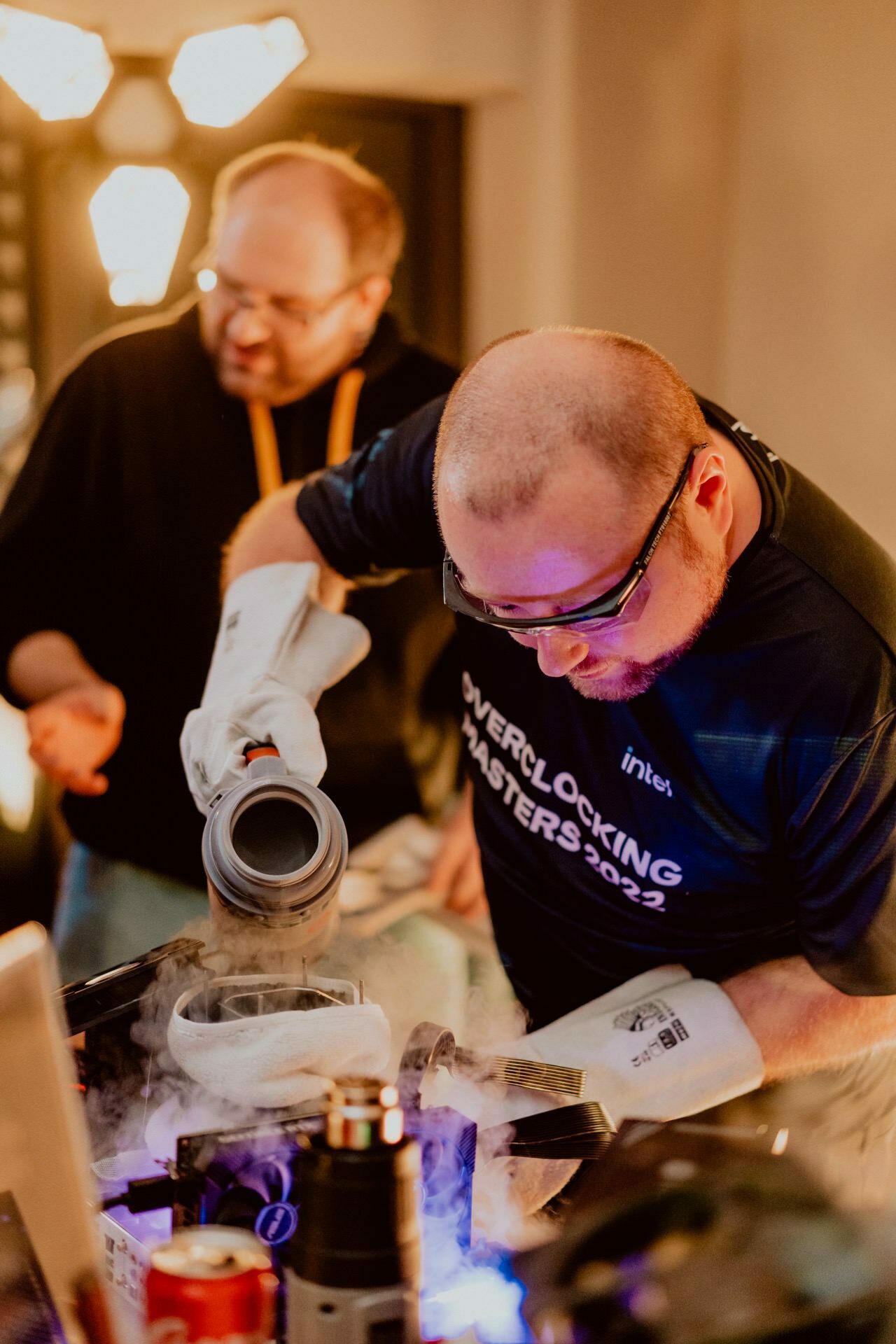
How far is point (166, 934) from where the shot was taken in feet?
6.35

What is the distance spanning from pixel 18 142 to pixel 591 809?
1636mm

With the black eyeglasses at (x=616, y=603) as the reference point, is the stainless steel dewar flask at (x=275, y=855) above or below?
below

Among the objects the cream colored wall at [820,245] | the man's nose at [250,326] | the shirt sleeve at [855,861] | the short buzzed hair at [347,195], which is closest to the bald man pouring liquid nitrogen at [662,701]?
the shirt sleeve at [855,861]

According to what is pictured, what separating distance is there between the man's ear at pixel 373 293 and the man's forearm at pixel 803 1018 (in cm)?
136

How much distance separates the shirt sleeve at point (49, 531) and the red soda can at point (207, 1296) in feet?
4.71

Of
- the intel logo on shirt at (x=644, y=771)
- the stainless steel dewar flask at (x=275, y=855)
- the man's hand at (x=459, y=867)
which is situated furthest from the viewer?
the man's hand at (x=459, y=867)

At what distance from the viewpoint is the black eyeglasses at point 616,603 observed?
42.4 inches

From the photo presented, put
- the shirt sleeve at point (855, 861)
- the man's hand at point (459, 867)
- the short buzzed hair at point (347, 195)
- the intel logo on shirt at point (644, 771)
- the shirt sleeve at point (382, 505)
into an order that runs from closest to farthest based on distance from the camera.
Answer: the shirt sleeve at point (855, 861) → the intel logo on shirt at point (644, 771) → the shirt sleeve at point (382, 505) → the short buzzed hair at point (347, 195) → the man's hand at point (459, 867)

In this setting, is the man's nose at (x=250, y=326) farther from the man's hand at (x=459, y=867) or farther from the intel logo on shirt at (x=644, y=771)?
the intel logo on shirt at (x=644, y=771)

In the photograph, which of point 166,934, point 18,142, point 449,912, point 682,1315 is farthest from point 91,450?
point 682,1315

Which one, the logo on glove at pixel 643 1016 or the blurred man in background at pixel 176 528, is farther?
the blurred man in background at pixel 176 528

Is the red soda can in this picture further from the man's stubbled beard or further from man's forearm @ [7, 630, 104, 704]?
man's forearm @ [7, 630, 104, 704]

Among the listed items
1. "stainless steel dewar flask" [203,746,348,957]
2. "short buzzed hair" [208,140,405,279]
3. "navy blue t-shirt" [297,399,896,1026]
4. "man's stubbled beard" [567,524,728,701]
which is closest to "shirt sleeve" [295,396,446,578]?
"navy blue t-shirt" [297,399,896,1026]

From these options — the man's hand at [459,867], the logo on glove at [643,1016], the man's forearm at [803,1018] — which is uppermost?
the logo on glove at [643,1016]
